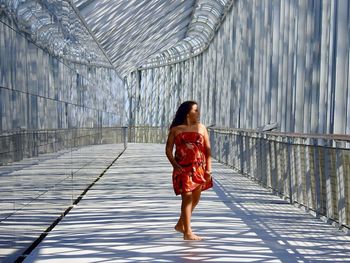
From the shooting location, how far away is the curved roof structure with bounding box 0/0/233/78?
12.8 metres

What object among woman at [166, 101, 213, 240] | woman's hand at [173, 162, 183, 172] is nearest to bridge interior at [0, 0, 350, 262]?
woman at [166, 101, 213, 240]

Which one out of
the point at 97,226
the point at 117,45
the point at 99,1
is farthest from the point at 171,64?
the point at 97,226

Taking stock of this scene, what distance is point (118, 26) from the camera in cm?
3666

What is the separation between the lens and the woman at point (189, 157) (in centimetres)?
1080

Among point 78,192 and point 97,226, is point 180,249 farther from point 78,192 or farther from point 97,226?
point 78,192

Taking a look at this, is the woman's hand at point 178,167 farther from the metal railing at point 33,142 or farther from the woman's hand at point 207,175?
the metal railing at point 33,142

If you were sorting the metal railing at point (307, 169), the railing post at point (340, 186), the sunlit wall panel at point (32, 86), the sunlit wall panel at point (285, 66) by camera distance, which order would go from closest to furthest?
the sunlit wall panel at point (32, 86) < the railing post at point (340, 186) < the metal railing at point (307, 169) < the sunlit wall panel at point (285, 66)

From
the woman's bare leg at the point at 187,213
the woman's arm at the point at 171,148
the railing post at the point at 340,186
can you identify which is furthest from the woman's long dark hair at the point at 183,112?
the railing post at the point at 340,186

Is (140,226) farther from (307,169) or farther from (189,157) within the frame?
(307,169)

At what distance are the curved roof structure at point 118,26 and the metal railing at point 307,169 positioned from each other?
451cm

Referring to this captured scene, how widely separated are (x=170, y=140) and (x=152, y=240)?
4.40ft

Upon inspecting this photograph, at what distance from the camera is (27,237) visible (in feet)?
32.2

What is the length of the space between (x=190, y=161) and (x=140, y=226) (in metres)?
1.70

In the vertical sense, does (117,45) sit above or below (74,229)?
above
